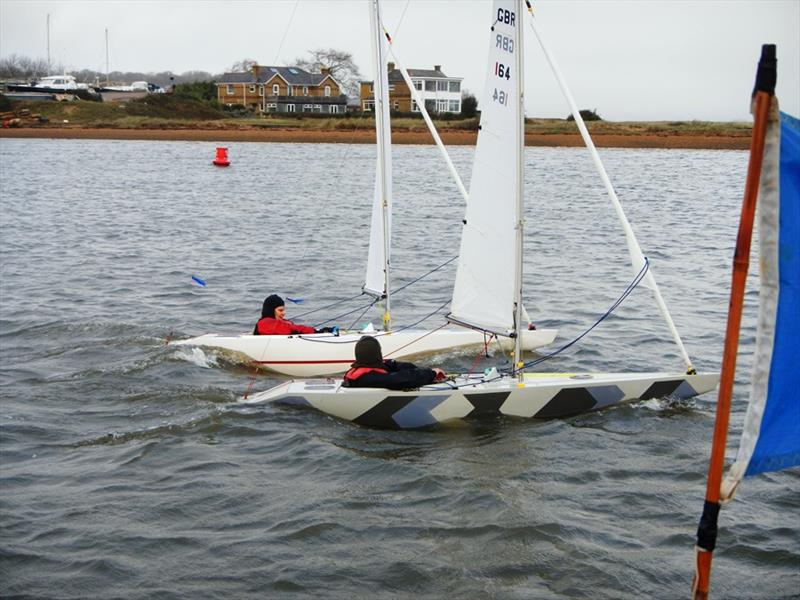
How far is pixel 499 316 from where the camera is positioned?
1275cm

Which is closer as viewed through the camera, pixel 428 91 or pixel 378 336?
pixel 378 336

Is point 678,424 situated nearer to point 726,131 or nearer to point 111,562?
point 111,562

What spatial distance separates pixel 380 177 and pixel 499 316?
4090mm

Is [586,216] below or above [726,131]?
below

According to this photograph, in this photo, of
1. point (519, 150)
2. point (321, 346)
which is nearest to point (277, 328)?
point (321, 346)

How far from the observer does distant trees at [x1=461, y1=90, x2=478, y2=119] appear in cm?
9893

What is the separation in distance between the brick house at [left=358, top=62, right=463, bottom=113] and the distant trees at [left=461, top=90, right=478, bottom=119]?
5.28 feet

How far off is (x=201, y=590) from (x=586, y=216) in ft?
109

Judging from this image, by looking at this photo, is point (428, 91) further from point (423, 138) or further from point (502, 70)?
point (502, 70)

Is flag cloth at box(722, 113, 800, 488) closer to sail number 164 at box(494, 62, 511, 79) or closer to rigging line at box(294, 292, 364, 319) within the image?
sail number 164 at box(494, 62, 511, 79)

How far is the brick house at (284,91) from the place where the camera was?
4186 inches

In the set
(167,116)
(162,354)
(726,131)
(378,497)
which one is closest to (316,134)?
(167,116)

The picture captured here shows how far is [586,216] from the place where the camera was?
3947 centimetres

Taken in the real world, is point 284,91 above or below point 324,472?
above
